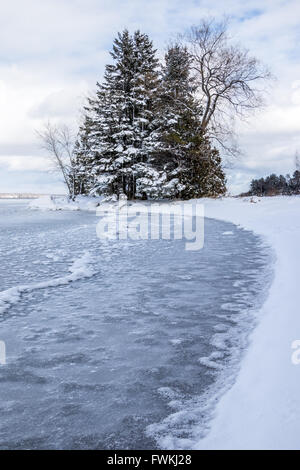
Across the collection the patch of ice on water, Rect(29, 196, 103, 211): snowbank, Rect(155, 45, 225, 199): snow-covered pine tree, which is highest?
Rect(155, 45, 225, 199): snow-covered pine tree

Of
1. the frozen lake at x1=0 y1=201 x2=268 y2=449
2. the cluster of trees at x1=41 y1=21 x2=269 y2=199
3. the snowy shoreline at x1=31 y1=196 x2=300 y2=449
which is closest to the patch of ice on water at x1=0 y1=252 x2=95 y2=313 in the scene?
the frozen lake at x1=0 y1=201 x2=268 y2=449

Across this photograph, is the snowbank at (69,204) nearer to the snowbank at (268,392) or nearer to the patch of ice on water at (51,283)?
the patch of ice on water at (51,283)

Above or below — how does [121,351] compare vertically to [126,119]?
below

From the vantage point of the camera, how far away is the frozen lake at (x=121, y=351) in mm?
1777

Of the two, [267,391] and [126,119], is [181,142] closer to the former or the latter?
[126,119]

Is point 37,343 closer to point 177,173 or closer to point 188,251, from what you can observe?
point 188,251

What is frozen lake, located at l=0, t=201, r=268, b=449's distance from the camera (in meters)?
1.78

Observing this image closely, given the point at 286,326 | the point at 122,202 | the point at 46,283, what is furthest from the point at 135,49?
the point at 286,326

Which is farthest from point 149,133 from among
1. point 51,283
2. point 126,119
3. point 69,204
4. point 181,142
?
point 51,283

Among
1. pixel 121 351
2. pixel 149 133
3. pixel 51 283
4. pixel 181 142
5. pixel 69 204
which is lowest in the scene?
pixel 121 351

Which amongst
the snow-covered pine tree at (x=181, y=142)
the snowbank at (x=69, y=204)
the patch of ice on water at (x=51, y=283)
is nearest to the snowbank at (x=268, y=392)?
the patch of ice on water at (x=51, y=283)

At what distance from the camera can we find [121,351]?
2633 mm

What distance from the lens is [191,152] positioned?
22422 mm

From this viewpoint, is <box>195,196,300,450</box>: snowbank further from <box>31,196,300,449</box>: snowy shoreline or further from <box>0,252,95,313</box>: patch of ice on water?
<box>0,252,95,313</box>: patch of ice on water
